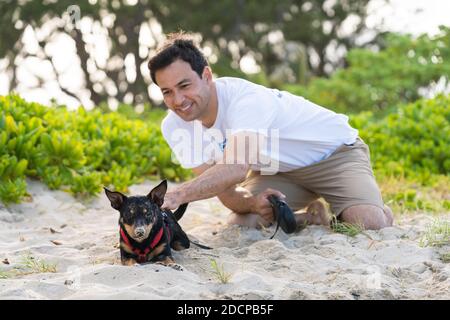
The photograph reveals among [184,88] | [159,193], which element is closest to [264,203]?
[184,88]

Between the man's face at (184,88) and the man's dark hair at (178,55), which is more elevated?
the man's dark hair at (178,55)

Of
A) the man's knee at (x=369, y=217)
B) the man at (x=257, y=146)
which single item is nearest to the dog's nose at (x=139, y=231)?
the man at (x=257, y=146)

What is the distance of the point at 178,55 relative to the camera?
4617mm

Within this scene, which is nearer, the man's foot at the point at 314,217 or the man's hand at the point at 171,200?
the man's hand at the point at 171,200

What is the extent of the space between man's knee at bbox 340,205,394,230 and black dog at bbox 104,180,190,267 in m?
1.63

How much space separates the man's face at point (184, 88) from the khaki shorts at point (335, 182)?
3.34 feet

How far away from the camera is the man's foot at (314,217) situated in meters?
5.25

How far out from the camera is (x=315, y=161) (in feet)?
17.1

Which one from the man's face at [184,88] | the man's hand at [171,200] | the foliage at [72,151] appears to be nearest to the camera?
the man's hand at [171,200]

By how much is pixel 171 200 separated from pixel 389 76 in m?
10.5

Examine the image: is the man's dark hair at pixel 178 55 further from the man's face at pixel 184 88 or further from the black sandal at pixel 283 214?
the black sandal at pixel 283 214

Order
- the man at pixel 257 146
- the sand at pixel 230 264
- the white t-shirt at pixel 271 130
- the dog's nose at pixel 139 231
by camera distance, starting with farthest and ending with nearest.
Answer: the white t-shirt at pixel 271 130 → the man at pixel 257 146 → the dog's nose at pixel 139 231 → the sand at pixel 230 264

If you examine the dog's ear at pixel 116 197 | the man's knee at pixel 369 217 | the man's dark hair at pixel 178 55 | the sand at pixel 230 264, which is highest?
the man's dark hair at pixel 178 55
